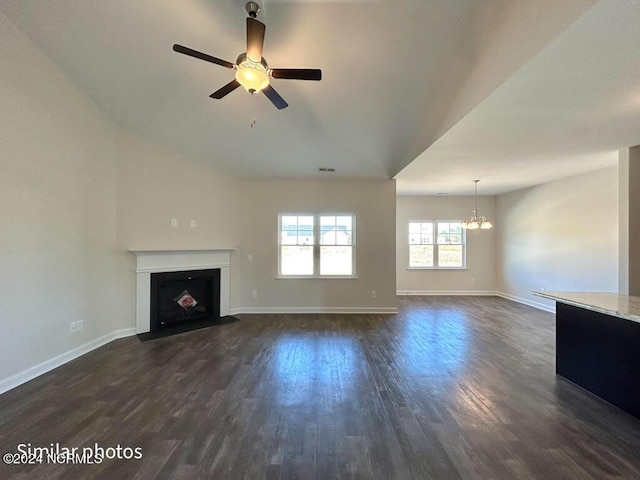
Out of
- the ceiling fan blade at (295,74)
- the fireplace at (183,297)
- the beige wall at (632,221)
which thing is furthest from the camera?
the fireplace at (183,297)

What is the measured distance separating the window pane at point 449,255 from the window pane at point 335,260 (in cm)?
→ 339

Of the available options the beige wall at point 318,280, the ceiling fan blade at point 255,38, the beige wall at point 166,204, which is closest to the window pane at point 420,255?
the beige wall at point 318,280

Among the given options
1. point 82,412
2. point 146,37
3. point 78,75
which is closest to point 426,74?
point 146,37

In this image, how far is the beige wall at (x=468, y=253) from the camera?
310 inches

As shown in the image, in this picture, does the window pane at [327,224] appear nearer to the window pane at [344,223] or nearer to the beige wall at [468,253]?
the window pane at [344,223]

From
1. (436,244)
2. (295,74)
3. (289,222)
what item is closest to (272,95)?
(295,74)

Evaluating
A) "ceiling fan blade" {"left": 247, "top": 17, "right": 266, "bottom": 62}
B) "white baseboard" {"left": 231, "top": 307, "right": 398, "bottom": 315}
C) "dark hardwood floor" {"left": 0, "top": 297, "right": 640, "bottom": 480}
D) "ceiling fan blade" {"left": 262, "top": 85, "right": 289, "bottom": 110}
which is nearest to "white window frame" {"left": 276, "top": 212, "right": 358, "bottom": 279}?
"white baseboard" {"left": 231, "top": 307, "right": 398, "bottom": 315}

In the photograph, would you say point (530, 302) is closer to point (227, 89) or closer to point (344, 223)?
point (344, 223)

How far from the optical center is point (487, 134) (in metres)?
3.22

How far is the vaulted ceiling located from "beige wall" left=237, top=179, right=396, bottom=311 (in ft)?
4.58

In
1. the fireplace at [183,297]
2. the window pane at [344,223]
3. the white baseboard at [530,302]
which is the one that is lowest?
the white baseboard at [530,302]

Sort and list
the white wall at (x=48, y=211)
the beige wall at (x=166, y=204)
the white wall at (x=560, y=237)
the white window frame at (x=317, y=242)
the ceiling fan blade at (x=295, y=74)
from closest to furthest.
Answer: the ceiling fan blade at (x=295, y=74) → the white wall at (x=48, y=211) → the beige wall at (x=166, y=204) → the white wall at (x=560, y=237) → the white window frame at (x=317, y=242)

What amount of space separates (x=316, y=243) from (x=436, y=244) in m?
3.86

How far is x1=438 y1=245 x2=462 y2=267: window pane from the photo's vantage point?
794cm
